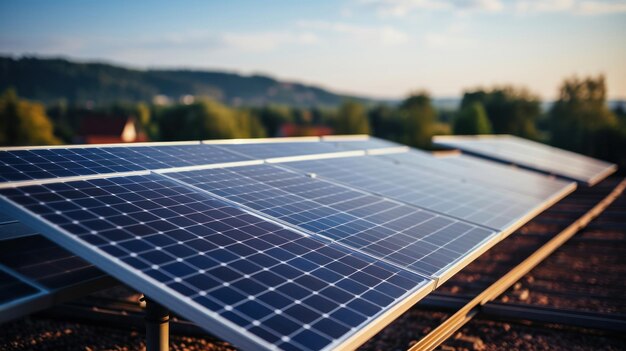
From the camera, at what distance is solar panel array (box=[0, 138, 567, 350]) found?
4.49 m

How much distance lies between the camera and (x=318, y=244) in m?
6.48

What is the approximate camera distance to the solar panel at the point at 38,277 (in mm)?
4652

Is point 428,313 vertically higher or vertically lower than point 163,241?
lower

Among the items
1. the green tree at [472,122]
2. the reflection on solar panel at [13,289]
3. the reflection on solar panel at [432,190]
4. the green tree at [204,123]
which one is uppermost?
the reflection on solar panel at [13,289]

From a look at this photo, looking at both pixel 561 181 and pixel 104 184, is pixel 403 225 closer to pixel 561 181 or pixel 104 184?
pixel 104 184

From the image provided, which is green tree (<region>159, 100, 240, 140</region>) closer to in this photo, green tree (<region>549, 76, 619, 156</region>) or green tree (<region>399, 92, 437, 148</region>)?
green tree (<region>399, 92, 437, 148</region>)

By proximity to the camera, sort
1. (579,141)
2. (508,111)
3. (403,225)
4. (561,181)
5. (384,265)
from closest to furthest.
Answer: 1. (384,265)
2. (403,225)
3. (561,181)
4. (579,141)
5. (508,111)

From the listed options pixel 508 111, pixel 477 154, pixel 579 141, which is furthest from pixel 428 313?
pixel 508 111

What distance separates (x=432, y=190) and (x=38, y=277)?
30.6 ft

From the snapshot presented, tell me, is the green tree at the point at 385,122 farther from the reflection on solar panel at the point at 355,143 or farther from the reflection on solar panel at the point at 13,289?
the reflection on solar panel at the point at 13,289

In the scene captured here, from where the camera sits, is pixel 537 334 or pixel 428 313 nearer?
pixel 537 334

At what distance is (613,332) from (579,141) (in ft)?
205

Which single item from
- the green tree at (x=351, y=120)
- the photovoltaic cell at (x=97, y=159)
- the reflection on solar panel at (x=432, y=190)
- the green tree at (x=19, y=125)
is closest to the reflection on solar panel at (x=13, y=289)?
the photovoltaic cell at (x=97, y=159)

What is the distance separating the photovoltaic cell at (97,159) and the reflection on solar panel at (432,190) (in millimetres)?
2475
